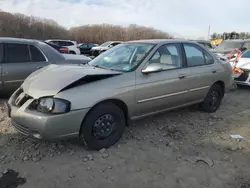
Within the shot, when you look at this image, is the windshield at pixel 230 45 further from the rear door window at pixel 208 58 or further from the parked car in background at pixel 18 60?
the parked car in background at pixel 18 60

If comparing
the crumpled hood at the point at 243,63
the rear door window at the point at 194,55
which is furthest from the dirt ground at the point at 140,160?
the crumpled hood at the point at 243,63

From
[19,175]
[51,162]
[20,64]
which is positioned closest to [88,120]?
[51,162]

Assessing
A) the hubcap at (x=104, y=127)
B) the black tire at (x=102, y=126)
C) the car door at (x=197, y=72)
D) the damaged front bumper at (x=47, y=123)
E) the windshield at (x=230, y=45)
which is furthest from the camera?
the windshield at (x=230, y=45)

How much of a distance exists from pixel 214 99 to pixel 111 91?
288 cm

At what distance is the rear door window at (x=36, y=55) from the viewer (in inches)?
221

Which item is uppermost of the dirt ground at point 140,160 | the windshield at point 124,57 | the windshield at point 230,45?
the windshield at point 124,57

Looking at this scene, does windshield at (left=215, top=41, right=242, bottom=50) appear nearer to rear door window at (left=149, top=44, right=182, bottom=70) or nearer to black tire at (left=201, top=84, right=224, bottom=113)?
black tire at (left=201, top=84, right=224, bottom=113)

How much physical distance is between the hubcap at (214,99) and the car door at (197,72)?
32cm

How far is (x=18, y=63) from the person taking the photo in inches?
212

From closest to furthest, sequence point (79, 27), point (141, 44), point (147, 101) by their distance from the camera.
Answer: point (147, 101), point (141, 44), point (79, 27)

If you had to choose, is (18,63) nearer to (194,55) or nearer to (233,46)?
(194,55)

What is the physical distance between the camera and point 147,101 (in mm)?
3947

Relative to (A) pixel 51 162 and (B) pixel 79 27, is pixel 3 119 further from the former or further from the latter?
(B) pixel 79 27

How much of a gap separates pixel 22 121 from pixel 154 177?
5.94 feet
